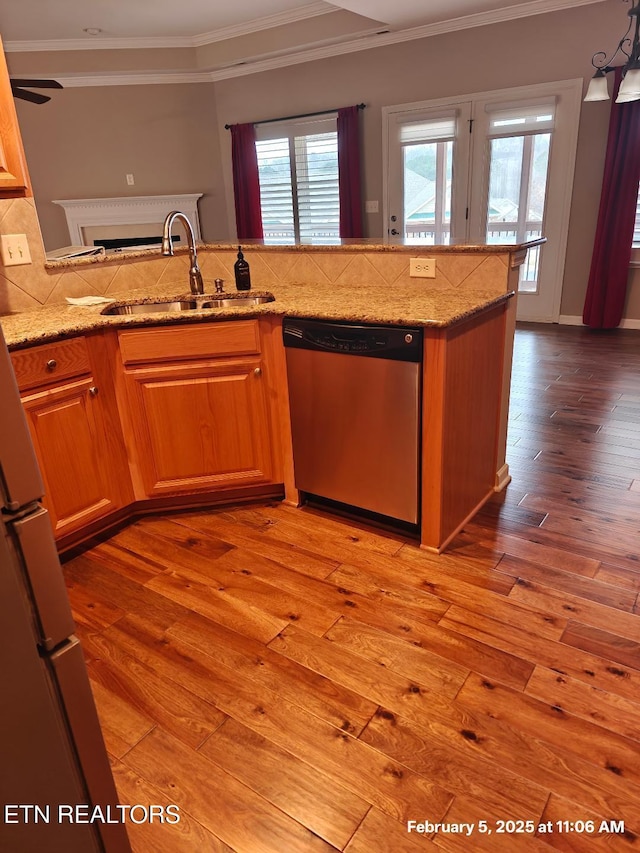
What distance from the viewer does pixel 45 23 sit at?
545cm

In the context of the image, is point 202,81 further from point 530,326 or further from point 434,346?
point 434,346

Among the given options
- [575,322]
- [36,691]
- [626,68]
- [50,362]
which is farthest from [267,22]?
[36,691]

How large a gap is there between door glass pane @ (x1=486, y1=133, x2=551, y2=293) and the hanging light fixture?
0.65 m

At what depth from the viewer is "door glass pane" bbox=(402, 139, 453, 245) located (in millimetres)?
5914

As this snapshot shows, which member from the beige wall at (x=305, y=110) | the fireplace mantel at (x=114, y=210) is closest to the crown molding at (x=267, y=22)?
the beige wall at (x=305, y=110)

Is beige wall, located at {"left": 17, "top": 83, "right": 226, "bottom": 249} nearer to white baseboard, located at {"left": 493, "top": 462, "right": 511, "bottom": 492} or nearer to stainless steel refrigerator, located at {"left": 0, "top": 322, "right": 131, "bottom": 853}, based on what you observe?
white baseboard, located at {"left": 493, "top": 462, "right": 511, "bottom": 492}

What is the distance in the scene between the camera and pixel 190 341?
2.34m

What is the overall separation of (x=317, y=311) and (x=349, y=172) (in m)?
4.75

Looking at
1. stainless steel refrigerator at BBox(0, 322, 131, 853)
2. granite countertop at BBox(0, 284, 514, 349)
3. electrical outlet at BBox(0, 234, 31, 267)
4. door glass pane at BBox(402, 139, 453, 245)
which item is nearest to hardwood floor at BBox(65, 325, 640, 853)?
stainless steel refrigerator at BBox(0, 322, 131, 853)

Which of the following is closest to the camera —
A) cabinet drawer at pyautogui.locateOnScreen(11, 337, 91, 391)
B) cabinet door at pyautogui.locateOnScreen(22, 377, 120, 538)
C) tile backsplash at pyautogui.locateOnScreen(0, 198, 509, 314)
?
cabinet drawer at pyautogui.locateOnScreen(11, 337, 91, 391)

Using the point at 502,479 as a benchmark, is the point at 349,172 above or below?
above

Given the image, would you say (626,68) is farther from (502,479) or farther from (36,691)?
(36,691)

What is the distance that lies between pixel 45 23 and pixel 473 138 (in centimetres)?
417

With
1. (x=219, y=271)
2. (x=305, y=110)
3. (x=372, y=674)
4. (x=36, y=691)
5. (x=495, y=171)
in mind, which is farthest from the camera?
(x=305, y=110)
